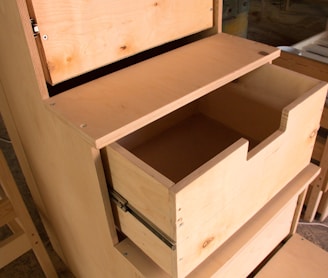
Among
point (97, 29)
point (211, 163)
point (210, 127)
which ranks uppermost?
point (97, 29)

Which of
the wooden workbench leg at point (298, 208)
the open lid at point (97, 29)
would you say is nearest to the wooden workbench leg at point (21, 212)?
the open lid at point (97, 29)

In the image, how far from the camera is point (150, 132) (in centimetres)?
88

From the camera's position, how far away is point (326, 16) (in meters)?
2.82

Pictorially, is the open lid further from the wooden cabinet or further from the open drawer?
the open drawer

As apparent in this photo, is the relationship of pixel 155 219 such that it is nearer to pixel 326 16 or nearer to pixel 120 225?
pixel 120 225

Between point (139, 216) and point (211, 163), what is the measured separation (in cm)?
15

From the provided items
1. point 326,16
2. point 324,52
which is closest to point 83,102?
point 324,52

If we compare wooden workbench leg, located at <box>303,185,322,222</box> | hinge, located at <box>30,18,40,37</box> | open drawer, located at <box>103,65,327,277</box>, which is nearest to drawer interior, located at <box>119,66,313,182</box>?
open drawer, located at <box>103,65,327,277</box>

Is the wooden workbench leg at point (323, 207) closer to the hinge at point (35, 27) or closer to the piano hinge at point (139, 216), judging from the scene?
the piano hinge at point (139, 216)

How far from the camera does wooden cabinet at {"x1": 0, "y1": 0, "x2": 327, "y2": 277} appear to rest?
513 mm

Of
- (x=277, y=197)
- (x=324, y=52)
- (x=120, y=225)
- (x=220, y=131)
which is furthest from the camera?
(x=324, y=52)

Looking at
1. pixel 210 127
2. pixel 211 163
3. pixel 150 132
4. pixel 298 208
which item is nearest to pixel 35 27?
pixel 211 163

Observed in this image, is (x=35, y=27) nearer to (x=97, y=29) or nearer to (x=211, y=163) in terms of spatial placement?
(x=97, y=29)

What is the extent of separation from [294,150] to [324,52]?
72 centimetres
